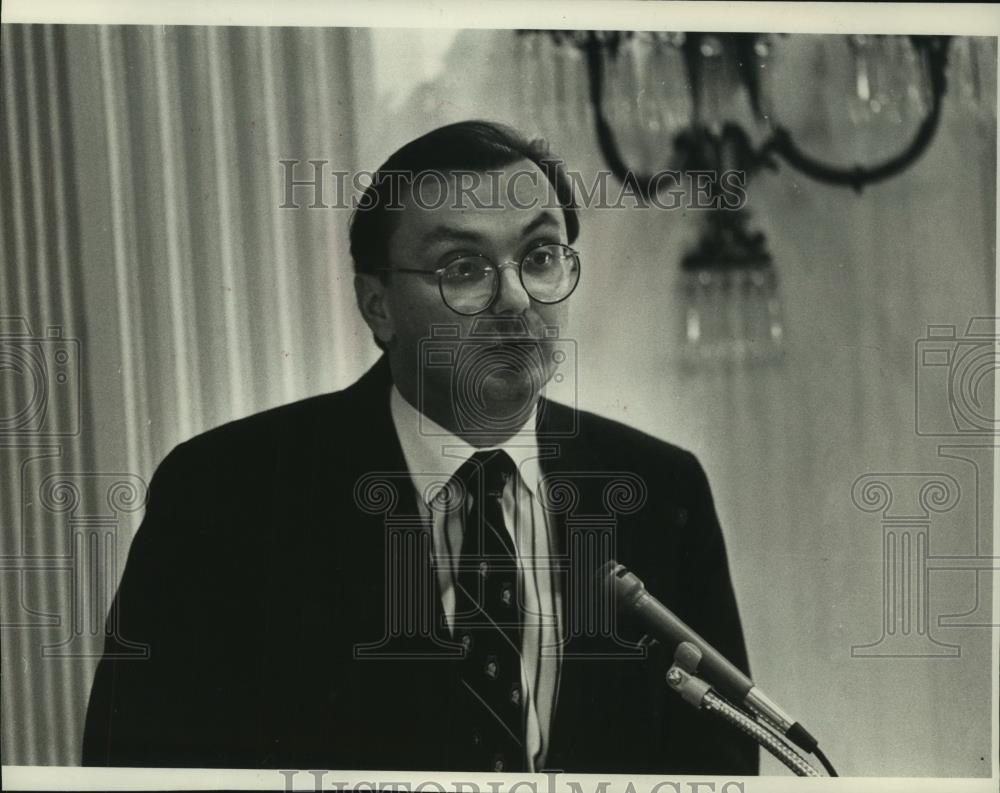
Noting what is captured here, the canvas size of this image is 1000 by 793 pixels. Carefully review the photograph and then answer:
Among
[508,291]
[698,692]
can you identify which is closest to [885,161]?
[508,291]

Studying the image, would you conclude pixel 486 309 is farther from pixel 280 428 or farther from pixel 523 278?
pixel 280 428

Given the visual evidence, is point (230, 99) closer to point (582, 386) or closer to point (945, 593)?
point (582, 386)

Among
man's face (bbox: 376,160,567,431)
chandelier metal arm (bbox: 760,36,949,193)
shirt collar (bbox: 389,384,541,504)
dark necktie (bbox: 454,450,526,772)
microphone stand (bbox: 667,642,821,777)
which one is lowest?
microphone stand (bbox: 667,642,821,777)

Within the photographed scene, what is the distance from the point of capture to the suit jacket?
8.08 feet

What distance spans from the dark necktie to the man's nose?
30cm

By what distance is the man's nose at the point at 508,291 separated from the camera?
2.43m

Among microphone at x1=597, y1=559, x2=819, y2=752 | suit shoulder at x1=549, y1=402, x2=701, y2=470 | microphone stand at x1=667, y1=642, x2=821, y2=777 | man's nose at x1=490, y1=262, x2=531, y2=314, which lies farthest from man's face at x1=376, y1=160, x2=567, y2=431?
microphone stand at x1=667, y1=642, x2=821, y2=777

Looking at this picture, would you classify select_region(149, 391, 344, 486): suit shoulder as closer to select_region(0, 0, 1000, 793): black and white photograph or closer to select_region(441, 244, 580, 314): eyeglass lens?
select_region(0, 0, 1000, 793): black and white photograph

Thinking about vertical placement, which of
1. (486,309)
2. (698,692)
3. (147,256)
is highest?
(147,256)

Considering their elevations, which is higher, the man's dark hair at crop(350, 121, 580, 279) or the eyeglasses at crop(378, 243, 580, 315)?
the man's dark hair at crop(350, 121, 580, 279)

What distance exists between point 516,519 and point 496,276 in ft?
1.62

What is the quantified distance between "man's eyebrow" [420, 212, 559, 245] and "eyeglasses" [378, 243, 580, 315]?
0.12 feet

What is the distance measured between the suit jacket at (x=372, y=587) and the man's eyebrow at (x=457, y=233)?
0.28m

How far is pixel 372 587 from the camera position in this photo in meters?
2.47
